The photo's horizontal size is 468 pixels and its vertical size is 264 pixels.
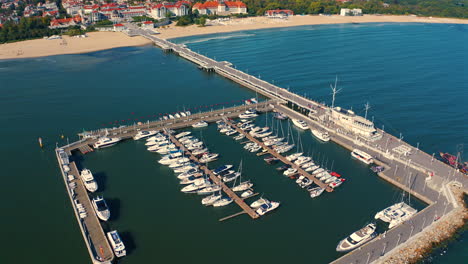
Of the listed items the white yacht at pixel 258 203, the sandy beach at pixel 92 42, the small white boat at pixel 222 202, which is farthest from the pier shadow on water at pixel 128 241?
the sandy beach at pixel 92 42

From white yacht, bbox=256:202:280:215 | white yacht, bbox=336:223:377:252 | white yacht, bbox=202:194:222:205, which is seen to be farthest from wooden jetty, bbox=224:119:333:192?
white yacht, bbox=202:194:222:205

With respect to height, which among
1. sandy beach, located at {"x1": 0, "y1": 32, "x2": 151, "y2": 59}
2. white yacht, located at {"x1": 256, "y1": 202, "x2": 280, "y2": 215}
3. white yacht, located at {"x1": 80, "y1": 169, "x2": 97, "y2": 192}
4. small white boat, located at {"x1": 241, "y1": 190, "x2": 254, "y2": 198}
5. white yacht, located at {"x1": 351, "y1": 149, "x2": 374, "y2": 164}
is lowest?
white yacht, located at {"x1": 256, "y1": 202, "x2": 280, "y2": 215}

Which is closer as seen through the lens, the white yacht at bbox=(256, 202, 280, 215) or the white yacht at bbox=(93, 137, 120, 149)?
the white yacht at bbox=(256, 202, 280, 215)

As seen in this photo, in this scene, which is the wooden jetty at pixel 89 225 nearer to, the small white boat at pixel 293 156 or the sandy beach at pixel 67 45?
the small white boat at pixel 293 156

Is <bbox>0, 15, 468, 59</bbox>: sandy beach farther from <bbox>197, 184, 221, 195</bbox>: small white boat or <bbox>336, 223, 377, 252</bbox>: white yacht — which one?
<bbox>336, 223, 377, 252</bbox>: white yacht

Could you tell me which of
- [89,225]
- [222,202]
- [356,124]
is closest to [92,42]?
[356,124]

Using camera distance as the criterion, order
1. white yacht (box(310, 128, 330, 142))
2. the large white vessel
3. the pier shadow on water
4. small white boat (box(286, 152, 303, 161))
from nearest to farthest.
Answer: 1. the pier shadow on water
2. the large white vessel
3. small white boat (box(286, 152, 303, 161))
4. white yacht (box(310, 128, 330, 142))

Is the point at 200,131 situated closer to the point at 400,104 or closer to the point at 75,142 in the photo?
the point at 75,142

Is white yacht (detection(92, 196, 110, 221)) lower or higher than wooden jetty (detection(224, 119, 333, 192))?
lower
